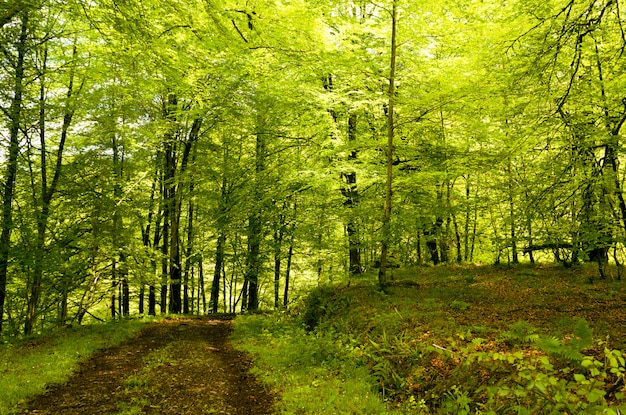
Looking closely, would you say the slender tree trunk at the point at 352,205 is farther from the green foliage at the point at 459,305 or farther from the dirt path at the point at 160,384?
the dirt path at the point at 160,384

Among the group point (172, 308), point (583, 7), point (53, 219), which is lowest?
point (172, 308)

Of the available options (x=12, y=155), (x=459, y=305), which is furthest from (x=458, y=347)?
(x=12, y=155)

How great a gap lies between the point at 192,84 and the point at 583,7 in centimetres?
1222

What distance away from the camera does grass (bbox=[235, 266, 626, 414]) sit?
5016 millimetres

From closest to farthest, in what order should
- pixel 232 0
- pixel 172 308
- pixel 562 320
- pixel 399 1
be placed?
pixel 562 320 < pixel 232 0 < pixel 399 1 < pixel 172 308

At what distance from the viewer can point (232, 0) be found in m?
10.1

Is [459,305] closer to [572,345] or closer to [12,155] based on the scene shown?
[572,345]

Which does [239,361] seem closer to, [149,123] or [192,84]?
[192,84]

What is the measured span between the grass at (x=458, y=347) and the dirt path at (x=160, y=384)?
0.76 meters

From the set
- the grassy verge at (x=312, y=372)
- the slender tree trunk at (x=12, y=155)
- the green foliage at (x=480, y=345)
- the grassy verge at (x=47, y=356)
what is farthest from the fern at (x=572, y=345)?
the slender tree trunk at (x=12, y=155)

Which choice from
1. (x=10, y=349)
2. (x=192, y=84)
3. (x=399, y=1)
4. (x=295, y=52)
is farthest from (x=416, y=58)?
(x=10, y=349)

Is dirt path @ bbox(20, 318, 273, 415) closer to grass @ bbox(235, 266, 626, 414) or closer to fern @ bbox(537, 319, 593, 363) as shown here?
grass @ bbox(235, 266, 626, 414)

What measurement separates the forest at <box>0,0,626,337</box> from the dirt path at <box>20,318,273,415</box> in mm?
5183

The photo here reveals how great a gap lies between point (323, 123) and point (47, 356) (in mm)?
12164
